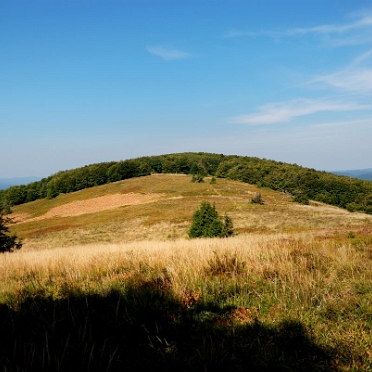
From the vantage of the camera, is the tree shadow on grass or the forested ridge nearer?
the tree shadow on grass

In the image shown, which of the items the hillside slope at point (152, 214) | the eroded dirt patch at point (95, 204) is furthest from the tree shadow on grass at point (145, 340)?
the eroded dirt patch at point (95, 204)

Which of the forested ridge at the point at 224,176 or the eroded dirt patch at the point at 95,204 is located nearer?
the eroded dirt patch at the point at 95,204

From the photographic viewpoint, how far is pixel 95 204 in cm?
7081

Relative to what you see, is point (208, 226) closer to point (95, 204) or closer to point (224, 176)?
point (95, 204)

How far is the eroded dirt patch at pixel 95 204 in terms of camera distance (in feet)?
216

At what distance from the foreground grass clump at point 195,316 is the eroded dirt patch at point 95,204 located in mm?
59992

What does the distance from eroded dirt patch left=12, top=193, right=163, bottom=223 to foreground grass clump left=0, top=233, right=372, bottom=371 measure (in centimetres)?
5999

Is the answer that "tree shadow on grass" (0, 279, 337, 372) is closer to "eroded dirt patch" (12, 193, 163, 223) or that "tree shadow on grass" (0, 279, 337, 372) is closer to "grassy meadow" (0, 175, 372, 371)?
"grassy meadow" (0, 175, 372, 371)

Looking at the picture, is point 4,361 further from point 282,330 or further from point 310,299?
point 310,299

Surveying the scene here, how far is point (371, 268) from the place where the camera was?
4891mm

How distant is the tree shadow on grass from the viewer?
2.46m

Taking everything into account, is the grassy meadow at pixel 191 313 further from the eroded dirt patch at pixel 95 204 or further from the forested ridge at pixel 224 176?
the forested ridge at pixel 224 176

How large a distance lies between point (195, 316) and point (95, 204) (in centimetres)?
7152

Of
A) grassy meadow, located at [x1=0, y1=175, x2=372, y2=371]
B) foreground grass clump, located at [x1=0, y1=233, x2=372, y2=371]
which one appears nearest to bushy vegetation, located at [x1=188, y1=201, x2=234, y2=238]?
grassy meadow, located at [x1=0, y1=175, x2=372, y2=371]
